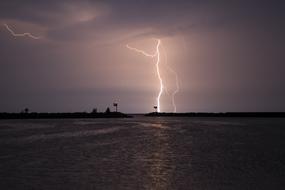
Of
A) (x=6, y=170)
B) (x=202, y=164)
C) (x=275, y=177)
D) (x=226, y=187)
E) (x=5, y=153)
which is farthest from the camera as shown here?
(x=5, y=153)

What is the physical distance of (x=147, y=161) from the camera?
17344 mm

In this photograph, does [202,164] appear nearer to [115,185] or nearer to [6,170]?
[115,185]

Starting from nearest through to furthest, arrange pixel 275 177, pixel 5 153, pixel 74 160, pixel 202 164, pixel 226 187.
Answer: pixel 226 187 → pixel 275 177 → pixel 202 164 → pixel 74 160 → pixel 5 153

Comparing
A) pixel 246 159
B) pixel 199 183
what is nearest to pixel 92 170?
pixel 199 183

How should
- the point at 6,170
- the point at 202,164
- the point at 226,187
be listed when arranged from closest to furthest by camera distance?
the point at 226,187 < the point at 6,170 < the point at 202,164

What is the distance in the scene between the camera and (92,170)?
47.6ft

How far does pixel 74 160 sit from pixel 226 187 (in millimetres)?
8281

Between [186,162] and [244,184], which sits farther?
[186,162]

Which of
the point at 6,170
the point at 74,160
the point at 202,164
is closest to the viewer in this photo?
the point at 6,170

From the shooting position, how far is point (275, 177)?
521 inches

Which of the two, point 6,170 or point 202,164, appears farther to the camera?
point 202,164

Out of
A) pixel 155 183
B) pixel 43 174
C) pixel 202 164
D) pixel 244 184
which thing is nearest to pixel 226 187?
pixel 244 184

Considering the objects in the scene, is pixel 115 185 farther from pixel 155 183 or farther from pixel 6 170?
pixel 6 170

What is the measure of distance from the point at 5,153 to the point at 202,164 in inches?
400
